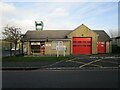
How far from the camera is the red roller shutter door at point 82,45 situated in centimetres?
1961

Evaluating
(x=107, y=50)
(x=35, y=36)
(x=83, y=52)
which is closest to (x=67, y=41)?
(x=83, y=52)

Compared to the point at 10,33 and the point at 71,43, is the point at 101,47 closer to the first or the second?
the point at 71,43

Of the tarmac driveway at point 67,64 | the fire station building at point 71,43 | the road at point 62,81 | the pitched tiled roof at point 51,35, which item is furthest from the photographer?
the pitched tiled roof at point 51,35

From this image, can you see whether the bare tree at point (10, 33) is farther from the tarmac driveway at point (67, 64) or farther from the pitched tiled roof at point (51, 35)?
the tarmac driveway at point (67, 64)

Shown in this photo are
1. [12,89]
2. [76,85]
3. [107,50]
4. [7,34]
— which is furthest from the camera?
[107,50]

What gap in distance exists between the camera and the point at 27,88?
14.9 feet

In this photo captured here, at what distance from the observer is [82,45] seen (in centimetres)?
1967

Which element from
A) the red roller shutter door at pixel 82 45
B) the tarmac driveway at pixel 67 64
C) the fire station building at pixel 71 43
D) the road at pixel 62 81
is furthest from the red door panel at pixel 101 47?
the road at pixel 62 81

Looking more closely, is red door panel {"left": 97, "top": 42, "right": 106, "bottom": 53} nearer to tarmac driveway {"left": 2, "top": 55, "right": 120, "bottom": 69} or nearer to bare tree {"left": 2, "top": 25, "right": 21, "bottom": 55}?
tarmac driveway {"left": 2, "top": 55, "right": 120, "bottom": 69}

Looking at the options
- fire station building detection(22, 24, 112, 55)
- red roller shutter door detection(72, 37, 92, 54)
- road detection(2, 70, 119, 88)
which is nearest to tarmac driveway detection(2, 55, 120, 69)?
road detection(2, 70, 119, 88)

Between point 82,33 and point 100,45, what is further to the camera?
point 100,45

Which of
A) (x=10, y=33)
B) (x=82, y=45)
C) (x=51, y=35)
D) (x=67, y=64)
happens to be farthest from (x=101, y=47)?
(x=10, y=33)

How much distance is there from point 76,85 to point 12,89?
2951mm

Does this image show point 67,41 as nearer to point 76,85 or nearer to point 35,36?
point 35,36
